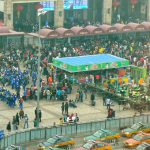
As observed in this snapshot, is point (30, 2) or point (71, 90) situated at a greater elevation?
point (30, 2)

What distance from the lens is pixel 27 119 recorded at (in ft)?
180

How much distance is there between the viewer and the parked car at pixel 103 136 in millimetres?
49969

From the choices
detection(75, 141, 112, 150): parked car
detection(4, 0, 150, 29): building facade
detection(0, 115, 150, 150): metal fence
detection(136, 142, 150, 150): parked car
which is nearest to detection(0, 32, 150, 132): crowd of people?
detection(0, 115, 150, 150): metal fence

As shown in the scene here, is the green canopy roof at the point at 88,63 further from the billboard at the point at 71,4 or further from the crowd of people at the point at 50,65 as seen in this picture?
the billboard at the point at 71,4

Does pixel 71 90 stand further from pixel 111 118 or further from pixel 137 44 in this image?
pixel 137 44

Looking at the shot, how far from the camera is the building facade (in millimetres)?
91069

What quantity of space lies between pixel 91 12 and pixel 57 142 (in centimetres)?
5965

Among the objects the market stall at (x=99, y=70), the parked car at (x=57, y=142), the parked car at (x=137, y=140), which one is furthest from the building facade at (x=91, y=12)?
the parked car at (x=137, y=140)

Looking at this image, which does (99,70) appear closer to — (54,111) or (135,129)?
(54,111)

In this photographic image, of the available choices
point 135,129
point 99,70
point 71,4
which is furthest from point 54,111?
point 71,4

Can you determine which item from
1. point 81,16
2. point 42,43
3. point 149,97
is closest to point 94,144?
point 149,97

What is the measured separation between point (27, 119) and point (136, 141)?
35.3 feet

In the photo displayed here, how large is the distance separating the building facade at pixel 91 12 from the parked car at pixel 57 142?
1679 inches

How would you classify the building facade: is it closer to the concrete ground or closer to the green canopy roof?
the green canopy roof
